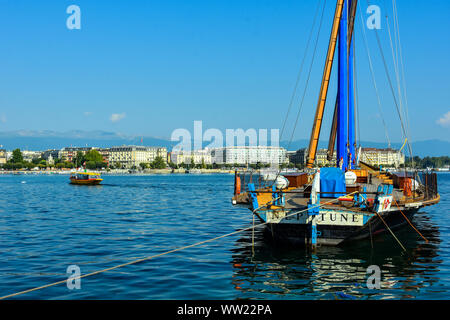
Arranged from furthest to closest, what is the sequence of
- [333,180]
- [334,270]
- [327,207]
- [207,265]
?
[333,180], [327,207], [207,265], [334,270]

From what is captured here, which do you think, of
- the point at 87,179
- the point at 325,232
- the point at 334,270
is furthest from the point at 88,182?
the point at 334,270

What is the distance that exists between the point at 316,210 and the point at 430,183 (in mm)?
15264

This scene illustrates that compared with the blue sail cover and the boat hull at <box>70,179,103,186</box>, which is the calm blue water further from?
the boat hull at <box>70,179,103,186</box>

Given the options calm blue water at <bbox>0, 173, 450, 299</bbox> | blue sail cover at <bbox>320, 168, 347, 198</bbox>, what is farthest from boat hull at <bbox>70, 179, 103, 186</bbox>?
blue sail cover at <bbox>320, 168, 347, 198</bbox>

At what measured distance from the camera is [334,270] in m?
17.2

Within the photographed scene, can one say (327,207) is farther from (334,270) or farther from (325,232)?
(334,270)

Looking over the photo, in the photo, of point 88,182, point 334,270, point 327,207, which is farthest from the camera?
point 88,182

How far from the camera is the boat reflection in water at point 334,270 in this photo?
14547 millimetres

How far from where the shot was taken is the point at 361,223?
19.5 m

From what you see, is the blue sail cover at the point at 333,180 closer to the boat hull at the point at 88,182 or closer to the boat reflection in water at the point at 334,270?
the boat reflection in water at the point at 334,270

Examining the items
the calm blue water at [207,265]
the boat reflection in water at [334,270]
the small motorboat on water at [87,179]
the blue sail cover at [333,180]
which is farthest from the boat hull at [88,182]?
the blue sail cover at [333,180]

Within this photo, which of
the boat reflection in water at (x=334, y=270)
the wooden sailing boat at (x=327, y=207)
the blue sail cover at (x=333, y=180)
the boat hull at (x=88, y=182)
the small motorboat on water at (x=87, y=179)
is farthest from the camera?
the small motorboat on water at (x=87, y=179)
